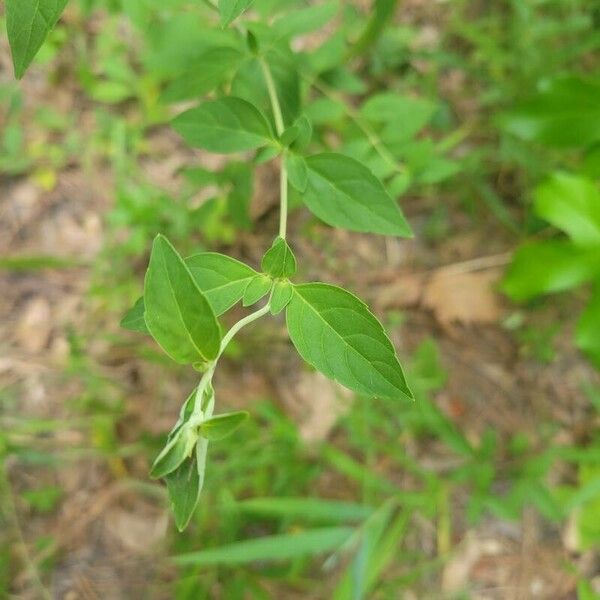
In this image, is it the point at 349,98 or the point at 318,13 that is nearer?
the point at 318,13

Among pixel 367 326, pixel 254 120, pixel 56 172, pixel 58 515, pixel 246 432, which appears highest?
pixel 254 120

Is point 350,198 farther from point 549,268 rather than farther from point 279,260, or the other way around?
point 549,268

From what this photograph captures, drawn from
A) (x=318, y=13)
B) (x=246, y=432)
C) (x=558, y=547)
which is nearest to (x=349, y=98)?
(x=318, y=13)

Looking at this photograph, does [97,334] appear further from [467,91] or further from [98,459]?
[467,91]

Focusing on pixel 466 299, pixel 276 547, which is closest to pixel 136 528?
pixel 276 547

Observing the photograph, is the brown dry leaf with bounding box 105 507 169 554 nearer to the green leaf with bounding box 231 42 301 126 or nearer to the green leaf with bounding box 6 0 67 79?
the green leaf with bounding box 231 42 301 126

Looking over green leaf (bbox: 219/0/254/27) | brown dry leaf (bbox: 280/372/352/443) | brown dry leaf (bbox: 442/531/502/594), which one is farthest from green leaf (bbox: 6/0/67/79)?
brown dry leaf (bbox: 442/531/502/594)
